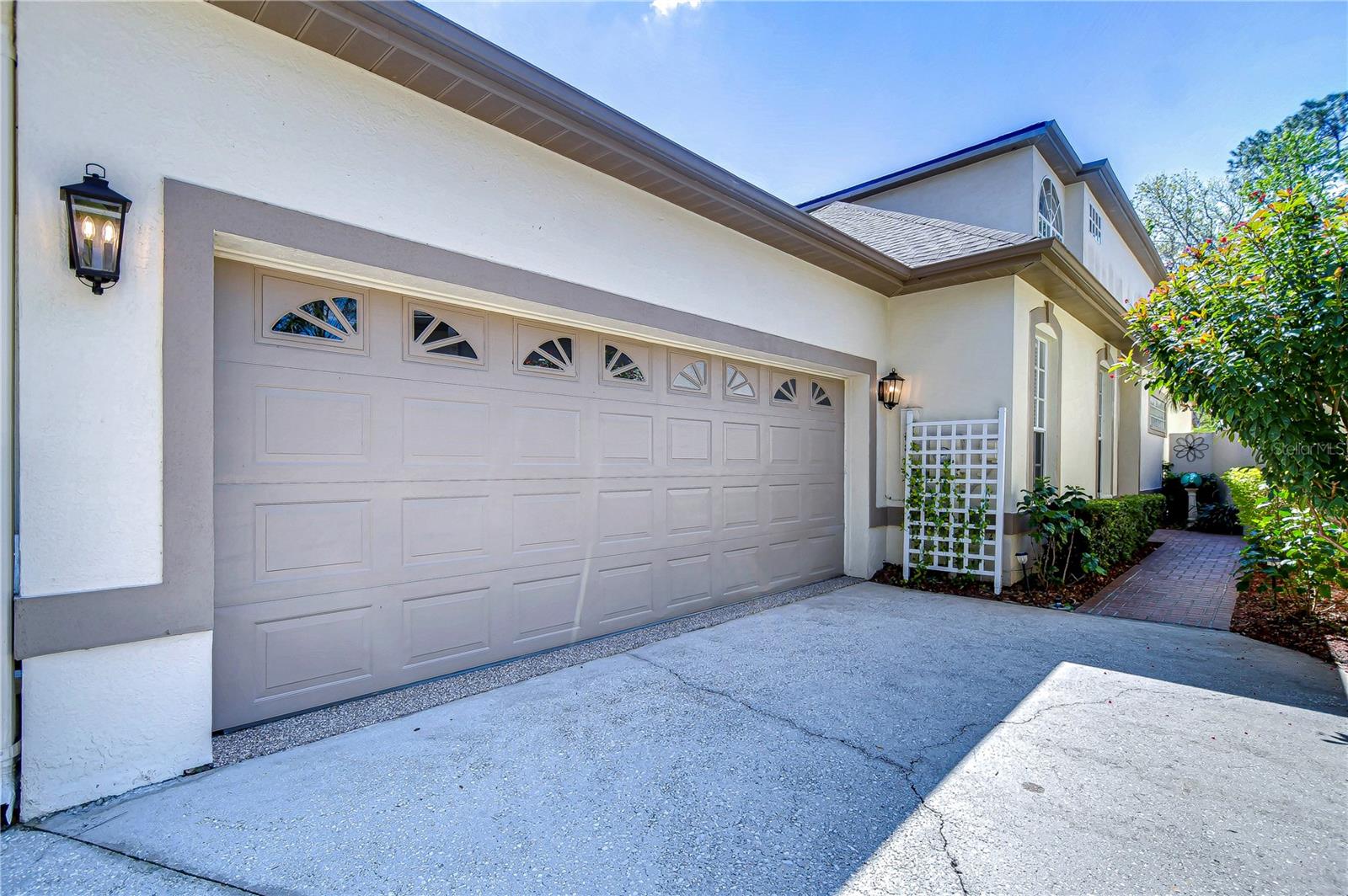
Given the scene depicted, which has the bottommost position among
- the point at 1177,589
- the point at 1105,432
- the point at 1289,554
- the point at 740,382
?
the point at 1177,589

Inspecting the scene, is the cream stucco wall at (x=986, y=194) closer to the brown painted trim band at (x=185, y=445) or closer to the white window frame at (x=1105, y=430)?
the white window frame at (x=1105, y=430)

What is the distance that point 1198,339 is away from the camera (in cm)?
456

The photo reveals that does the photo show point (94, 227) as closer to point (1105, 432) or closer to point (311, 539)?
point (311, 539)

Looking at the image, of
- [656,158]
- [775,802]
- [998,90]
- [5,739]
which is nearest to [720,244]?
[656,158]

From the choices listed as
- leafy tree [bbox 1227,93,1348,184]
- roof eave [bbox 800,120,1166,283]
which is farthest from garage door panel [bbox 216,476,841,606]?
leafy tree [bbox 1227,93,1348,184]

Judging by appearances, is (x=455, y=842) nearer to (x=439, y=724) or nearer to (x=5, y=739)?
(x=439, y=724)

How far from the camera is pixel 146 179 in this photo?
2787 mm

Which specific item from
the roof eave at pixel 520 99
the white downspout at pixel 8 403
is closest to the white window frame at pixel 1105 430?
the roof eave at pixel 520 99

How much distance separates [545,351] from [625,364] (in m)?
0.80

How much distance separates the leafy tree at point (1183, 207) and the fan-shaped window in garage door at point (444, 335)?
2753 cm

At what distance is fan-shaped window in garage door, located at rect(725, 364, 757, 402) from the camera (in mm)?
6117

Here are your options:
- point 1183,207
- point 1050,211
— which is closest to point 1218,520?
point 1050,211

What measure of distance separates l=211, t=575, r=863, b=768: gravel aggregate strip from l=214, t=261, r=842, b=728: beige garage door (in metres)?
0.08

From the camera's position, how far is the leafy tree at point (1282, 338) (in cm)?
397
